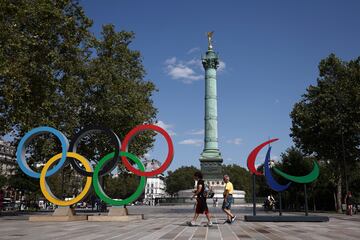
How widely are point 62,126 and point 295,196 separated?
3442 centimetres

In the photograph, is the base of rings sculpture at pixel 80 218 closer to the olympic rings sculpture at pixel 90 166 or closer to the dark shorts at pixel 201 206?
the olympic rings sculpture at pixel 90 166

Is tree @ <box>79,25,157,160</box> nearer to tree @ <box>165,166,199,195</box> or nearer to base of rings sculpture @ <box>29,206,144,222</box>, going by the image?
base of rings sculpture @ <box>29,206,144,222</box>

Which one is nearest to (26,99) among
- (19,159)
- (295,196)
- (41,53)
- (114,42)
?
(41,53)

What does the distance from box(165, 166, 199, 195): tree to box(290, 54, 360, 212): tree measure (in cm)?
9117

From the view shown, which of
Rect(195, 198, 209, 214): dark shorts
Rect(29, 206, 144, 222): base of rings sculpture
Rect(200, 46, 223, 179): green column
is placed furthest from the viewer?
Rect(200, 46, 223, 179): green column

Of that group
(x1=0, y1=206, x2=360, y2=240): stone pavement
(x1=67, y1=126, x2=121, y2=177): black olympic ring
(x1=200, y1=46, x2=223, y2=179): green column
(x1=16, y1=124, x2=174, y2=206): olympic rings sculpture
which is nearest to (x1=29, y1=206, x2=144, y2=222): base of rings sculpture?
(x1=16, y1=124, x2=174, y2=206): olympic rings sculpture

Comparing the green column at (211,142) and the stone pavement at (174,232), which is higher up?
the green column at (211,142)

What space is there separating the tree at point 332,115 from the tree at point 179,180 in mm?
91172

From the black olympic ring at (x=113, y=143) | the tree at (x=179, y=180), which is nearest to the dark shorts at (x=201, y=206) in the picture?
the black olympic ring at (x=113, y=143)

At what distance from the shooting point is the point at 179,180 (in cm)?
13288

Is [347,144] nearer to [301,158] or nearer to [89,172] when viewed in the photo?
[301,158]

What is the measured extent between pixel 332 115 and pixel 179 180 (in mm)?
98858

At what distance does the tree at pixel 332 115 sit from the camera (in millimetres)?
36375

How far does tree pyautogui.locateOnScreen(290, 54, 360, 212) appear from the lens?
119ft
